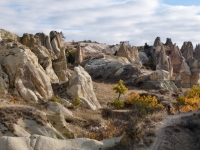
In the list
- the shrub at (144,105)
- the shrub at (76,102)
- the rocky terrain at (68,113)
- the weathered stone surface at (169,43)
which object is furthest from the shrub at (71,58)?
the shrub at (76,102)

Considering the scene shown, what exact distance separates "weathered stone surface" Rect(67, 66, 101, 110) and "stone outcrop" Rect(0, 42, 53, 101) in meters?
2.04

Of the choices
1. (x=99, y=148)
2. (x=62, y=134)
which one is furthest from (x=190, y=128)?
(x=62, y=134)

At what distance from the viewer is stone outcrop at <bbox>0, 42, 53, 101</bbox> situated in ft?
61.0

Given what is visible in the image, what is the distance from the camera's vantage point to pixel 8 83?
18.5 meters

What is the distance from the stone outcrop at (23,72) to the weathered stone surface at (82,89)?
2.04 m

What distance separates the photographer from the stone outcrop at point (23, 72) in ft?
61.0

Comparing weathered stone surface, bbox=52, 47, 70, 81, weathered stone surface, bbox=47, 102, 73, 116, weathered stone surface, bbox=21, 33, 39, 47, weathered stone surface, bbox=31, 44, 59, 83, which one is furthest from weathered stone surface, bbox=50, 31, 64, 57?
weathered stone surface, bbox=47, 102, 73, 116

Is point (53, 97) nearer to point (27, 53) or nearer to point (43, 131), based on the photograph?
point (27, 53)

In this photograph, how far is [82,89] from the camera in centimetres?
2202

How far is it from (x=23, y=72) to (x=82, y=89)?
4279 millimetres

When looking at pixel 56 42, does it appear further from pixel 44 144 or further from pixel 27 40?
pixel 44 144

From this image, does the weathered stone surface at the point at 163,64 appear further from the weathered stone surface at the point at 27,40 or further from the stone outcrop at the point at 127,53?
the weathered stone surface at the point at 27,40

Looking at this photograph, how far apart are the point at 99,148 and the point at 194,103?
42.0ft

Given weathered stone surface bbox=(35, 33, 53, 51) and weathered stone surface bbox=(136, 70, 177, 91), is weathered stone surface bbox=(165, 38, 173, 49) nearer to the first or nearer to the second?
weathered stone surface bbox=(35, 33, 53, 51)
